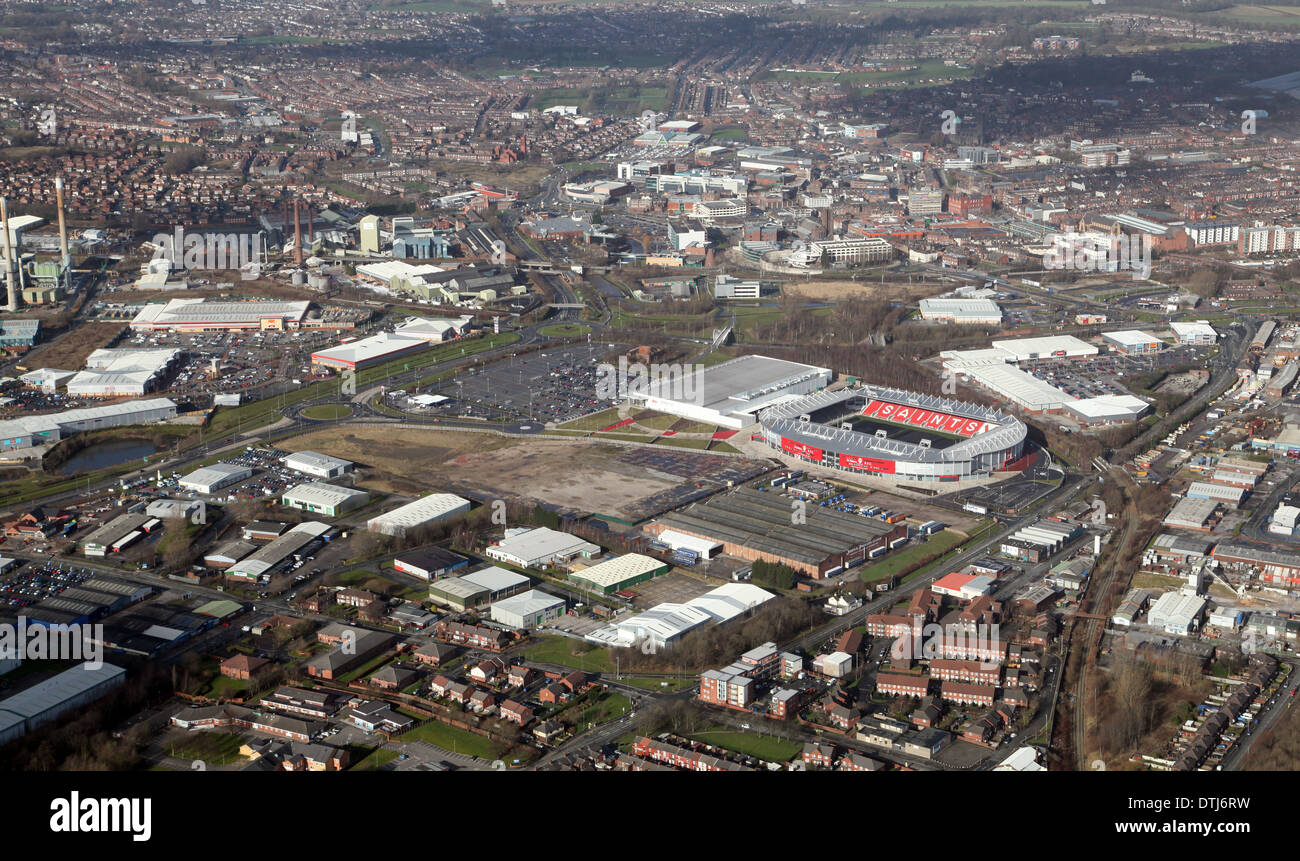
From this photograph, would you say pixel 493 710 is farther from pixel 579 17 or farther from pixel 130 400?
pixel 579 17

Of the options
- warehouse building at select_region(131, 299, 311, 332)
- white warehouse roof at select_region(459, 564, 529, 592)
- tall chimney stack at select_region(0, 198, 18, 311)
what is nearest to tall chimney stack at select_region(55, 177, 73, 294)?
tall chimney stack at select_region(0, 198, 18, 311)

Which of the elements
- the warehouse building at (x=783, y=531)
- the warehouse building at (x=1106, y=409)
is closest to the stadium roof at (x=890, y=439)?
the warehouse building at (x=1106, y=409)

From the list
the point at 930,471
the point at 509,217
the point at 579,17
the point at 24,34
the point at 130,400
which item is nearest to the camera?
the point at 930,471

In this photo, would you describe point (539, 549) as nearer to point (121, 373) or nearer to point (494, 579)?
point (494, 579)

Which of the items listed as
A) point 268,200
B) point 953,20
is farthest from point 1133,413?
point 953,20

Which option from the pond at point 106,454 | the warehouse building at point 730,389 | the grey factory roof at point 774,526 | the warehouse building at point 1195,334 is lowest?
the pond at point 106,454

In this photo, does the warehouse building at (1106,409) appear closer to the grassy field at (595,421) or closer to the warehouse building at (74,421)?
the grassy field at (595,421)

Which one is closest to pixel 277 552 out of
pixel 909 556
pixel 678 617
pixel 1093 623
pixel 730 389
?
pixel 678 617
